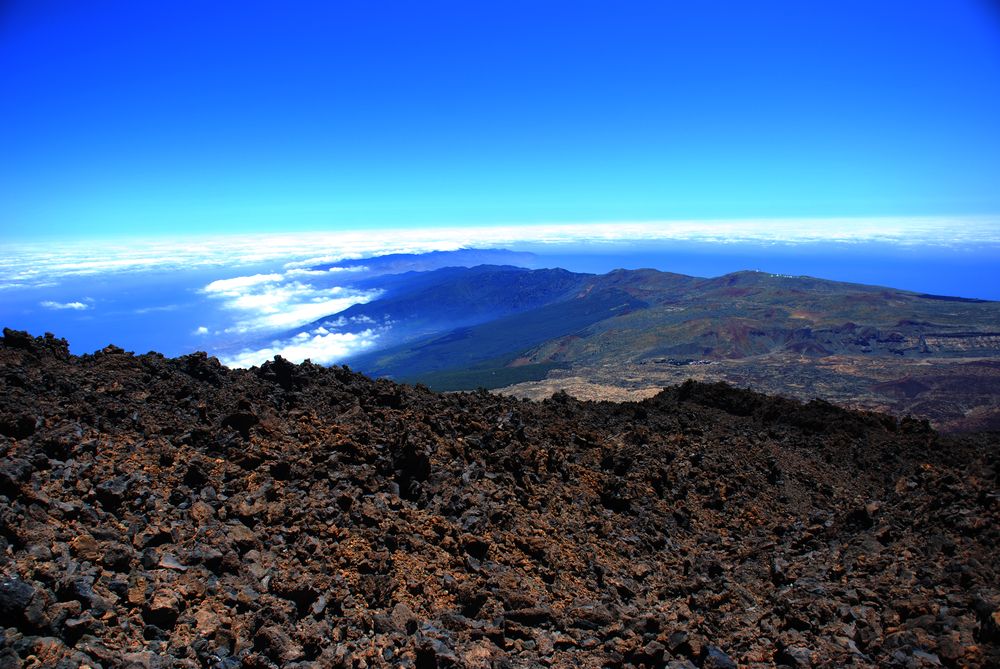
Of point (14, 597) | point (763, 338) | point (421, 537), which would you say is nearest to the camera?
point (14, 597)

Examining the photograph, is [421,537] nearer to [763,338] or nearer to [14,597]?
[14,597]

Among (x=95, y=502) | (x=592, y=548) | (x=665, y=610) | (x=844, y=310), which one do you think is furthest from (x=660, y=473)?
(x=844, y=310)

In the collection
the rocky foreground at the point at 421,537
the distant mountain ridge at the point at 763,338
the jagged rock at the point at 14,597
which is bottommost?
the distant mountain ridge at the point at 763,338

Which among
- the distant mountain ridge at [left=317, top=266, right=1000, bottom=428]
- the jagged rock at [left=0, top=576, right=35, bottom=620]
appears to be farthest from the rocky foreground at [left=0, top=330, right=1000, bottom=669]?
the distant mountain ridge at [left=317, top=266, right=1000, bottom=428]

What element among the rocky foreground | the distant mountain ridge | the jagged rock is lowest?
the distant mountain ridge

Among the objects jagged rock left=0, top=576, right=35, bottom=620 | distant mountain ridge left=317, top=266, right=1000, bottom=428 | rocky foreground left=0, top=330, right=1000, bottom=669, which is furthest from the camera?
distant mountain ridge left=317, top=266, right=1000, bottom=428

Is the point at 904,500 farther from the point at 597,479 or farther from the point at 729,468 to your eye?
the point at 597,479

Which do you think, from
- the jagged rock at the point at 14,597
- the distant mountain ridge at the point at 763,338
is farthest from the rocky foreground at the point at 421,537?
the distant mountain ridge at the point at 763,338

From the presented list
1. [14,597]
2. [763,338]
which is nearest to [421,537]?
[14,597]

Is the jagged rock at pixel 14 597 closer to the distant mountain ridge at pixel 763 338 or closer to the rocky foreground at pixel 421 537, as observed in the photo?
the rocky foreground at pixel 421 537

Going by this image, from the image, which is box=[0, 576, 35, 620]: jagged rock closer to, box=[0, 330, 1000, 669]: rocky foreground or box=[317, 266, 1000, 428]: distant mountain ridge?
box=[0, 330, 1000, 669]: rocky foreground
